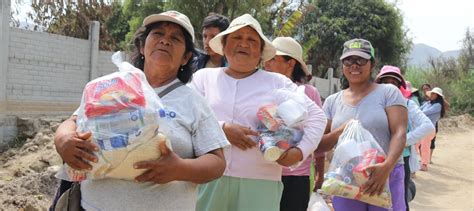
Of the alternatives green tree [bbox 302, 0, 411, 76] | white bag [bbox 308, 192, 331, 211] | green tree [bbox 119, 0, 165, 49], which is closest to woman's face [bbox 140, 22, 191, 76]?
white bag [bbox 308, 192, 331, 211]

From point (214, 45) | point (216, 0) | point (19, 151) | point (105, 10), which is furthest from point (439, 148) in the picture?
point (214, 45)

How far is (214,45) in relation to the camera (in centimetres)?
281

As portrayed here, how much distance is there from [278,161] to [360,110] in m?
0.90

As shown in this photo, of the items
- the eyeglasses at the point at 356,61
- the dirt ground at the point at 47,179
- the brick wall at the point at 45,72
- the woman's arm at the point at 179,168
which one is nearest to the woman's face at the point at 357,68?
the eyeglasses at the point at 356,61

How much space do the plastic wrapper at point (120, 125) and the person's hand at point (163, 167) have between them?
2cm

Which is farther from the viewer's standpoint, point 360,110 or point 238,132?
point 360,110

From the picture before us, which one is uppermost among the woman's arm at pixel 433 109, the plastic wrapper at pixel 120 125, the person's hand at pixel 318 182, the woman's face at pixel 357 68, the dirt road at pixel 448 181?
the woman's face at pixel 357 68

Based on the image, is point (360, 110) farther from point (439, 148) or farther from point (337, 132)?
point (439, 148)

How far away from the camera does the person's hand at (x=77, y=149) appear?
154 centimetres

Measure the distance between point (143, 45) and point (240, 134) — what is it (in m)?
0.67

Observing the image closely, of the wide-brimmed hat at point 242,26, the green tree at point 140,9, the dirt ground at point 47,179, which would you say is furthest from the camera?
the green tree at point 140,9

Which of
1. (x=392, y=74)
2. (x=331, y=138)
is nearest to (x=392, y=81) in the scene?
(x=392, y=74)

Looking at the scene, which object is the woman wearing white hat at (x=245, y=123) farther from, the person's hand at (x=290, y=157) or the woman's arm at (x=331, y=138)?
the woman's arm at (x=331, y=138)

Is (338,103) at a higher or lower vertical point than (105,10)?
lower
